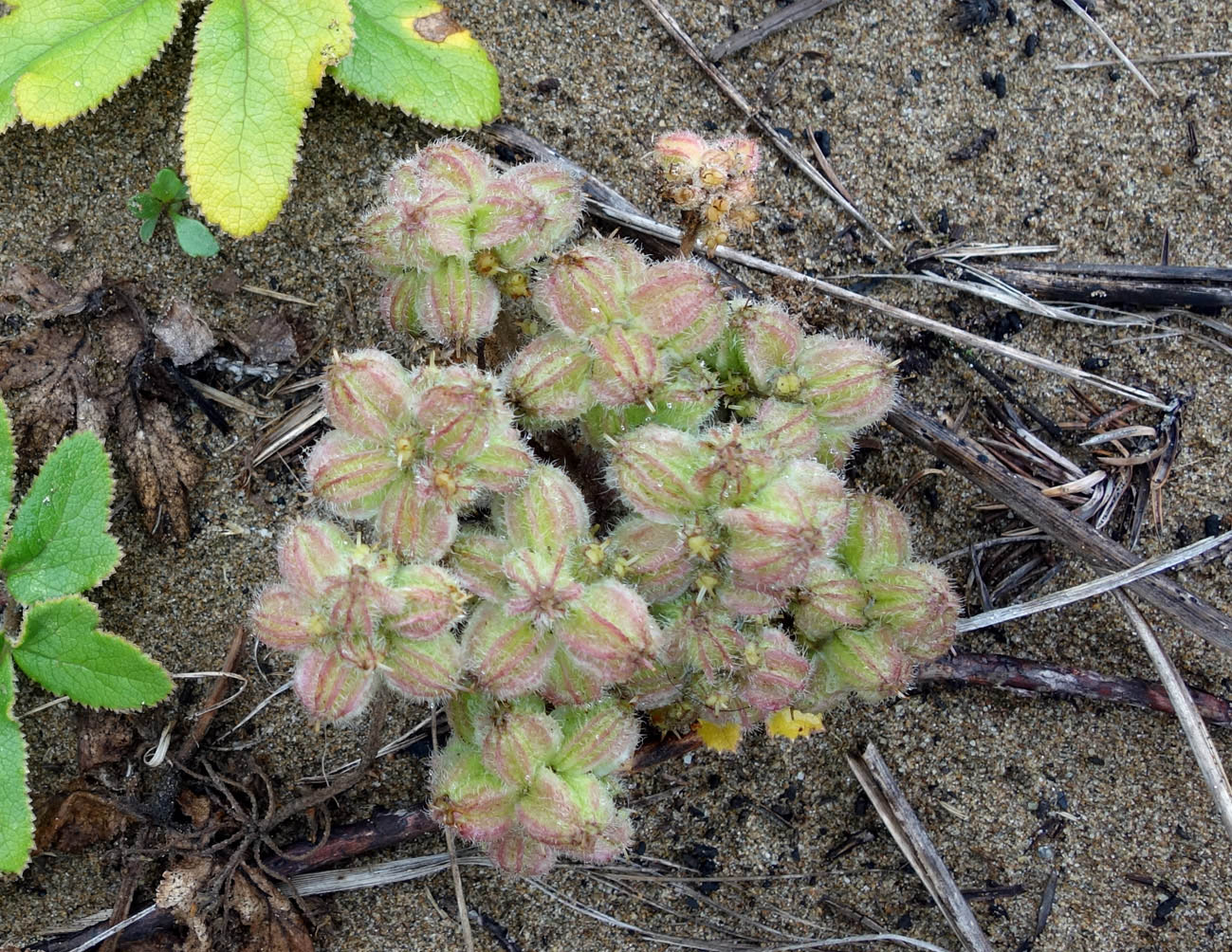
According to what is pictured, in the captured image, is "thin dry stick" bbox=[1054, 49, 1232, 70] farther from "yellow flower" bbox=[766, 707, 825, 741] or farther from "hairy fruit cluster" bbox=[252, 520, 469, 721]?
"hairy fruit cluster" bbox=[252, 520, 469, 721]

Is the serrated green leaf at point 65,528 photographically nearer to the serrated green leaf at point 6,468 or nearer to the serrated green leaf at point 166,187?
the serrated green leaf at point 6,468

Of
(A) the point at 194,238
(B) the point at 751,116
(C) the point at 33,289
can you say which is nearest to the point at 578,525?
(A) the point at 194,238

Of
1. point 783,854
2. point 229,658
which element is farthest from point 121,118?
point 783,854

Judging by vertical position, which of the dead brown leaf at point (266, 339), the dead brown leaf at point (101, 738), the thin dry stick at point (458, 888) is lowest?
the thin dry stick at point (458, 888)

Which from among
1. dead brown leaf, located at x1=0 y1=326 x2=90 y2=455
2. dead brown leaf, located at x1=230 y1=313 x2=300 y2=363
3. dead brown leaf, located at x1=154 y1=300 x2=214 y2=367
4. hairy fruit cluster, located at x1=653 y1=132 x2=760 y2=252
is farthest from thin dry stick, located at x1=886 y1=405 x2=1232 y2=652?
dead brown leaf, located at x1=0 y1=326 x2=90 y2=455

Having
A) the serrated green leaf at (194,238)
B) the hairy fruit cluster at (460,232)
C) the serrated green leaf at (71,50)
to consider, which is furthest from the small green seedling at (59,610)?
the hairy fruit cluster at (460,232)

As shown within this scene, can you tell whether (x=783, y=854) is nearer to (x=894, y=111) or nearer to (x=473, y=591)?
(x=473, y=591)
